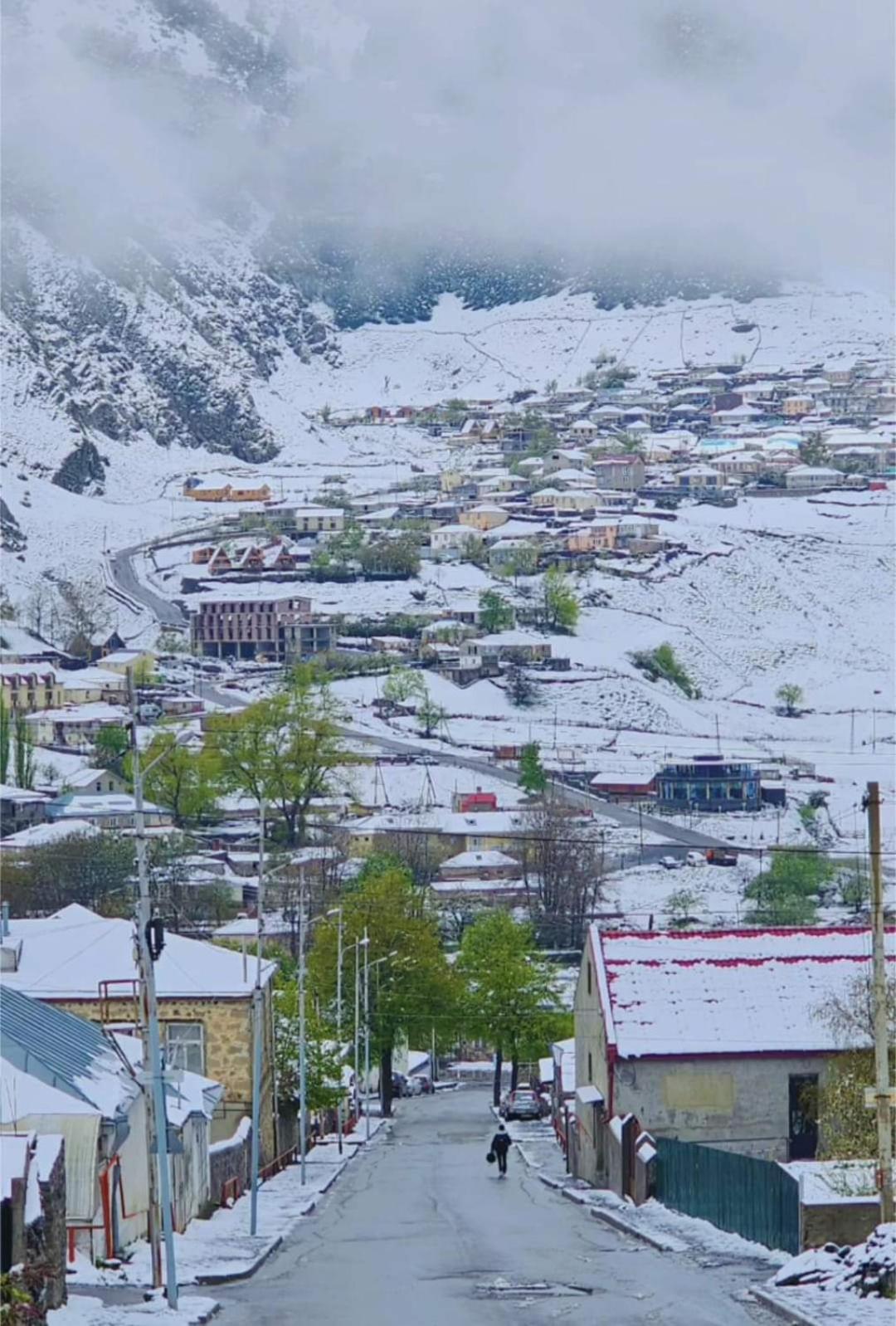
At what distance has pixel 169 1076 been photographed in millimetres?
35531

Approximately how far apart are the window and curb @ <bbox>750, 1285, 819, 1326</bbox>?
81.7ft

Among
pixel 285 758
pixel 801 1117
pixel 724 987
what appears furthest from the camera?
pixel 285 758

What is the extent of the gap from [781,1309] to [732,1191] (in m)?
9.78

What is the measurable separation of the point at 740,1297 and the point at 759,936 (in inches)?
979

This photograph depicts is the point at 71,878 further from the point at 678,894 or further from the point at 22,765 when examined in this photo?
the point at 22,765

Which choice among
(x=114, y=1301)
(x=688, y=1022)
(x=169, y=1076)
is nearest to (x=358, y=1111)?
(x=688, y=1022)

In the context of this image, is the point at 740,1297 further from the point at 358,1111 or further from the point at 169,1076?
the point at 358,1111

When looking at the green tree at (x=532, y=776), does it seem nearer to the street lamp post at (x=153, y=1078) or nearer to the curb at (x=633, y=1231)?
the curb at (x=633, y=1231)

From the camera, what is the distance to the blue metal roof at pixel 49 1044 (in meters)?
31.6

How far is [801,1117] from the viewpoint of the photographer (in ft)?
156

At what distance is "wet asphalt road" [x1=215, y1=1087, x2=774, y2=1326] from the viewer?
83.3 feet

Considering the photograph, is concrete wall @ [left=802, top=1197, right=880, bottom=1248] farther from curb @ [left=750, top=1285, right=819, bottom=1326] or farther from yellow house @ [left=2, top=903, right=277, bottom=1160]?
yellow house @ [left=2, top=903, right=277, bottom=1160]

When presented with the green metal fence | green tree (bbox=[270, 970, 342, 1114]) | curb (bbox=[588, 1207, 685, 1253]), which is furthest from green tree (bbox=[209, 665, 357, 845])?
curb (bbox=[588, 1207, 685, 1253])

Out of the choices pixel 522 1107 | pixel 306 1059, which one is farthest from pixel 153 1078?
pixel 522 1107
